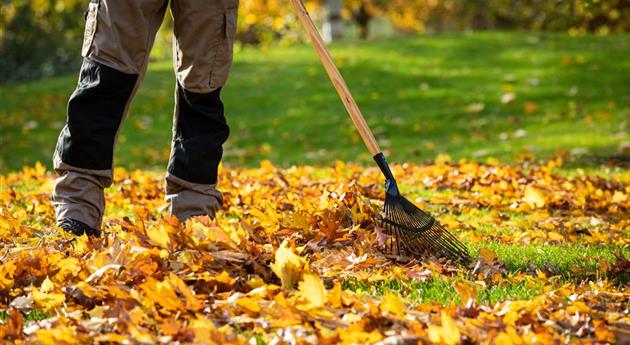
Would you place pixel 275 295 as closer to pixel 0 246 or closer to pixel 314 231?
pixel 314 231

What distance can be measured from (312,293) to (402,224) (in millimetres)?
1103

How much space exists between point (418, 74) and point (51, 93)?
20.2 feet

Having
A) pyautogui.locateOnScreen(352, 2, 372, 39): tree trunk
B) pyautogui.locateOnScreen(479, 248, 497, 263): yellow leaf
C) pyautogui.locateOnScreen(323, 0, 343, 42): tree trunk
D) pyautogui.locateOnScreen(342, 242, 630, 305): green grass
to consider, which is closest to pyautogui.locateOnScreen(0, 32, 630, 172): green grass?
pyautogui.locateOnScreen(323, 0, 343, 42): tree trunk

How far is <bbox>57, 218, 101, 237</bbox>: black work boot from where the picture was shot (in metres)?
3.77

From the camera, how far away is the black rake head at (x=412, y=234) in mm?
3641

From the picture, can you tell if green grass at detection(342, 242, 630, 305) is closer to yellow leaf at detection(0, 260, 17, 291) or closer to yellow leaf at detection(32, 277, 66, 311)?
yellow leaf at detection(32, 277, 66, 311)

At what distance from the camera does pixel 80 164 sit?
3.83 meters

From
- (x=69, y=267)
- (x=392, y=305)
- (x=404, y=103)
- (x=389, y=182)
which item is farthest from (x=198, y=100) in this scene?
(x=404, y=103)

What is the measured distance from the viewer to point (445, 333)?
2.44 meters

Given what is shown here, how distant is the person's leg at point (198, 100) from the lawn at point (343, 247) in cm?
24

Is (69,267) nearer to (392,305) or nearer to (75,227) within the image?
(75,227)

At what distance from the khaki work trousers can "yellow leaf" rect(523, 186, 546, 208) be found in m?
2.21

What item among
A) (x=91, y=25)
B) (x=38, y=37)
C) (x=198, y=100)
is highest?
(x=91, y=25)

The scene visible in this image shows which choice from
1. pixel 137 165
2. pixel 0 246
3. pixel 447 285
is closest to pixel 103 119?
pixel 0 246
